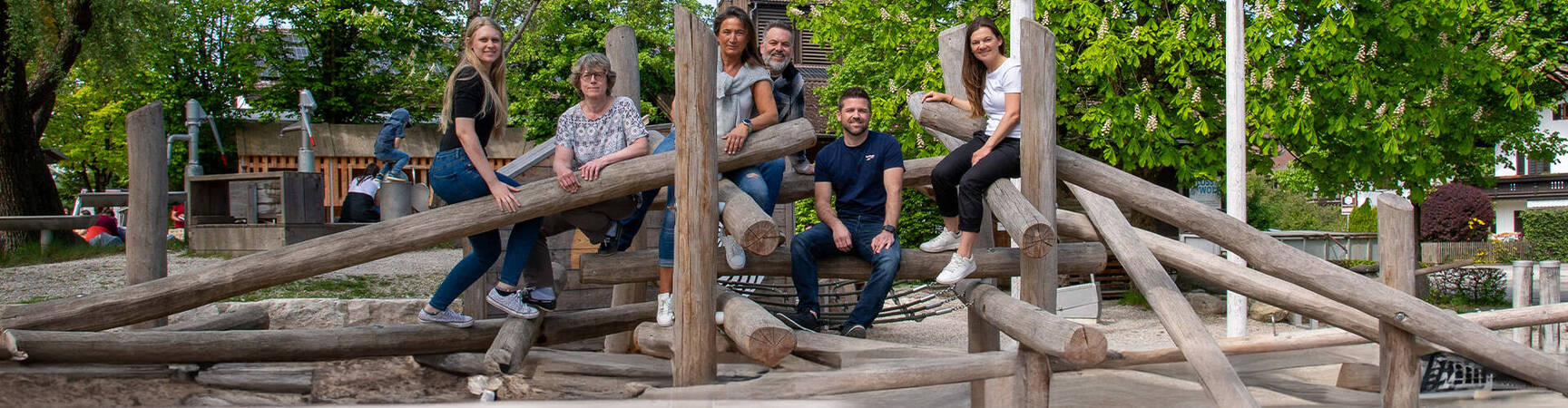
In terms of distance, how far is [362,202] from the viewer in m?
13.1

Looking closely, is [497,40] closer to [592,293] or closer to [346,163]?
[592,293]

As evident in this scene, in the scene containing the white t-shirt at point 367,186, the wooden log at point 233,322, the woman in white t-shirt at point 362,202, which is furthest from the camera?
the white t-shirt at point 367,186

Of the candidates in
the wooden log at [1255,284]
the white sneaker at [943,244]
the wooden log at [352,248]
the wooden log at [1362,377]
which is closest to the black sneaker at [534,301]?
the wooden log at [352,248]

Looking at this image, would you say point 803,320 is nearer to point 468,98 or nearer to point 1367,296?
point 468,98

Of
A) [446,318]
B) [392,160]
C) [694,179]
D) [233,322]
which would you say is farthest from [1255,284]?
[392,160]

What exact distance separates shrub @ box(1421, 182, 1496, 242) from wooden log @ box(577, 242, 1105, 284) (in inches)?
950

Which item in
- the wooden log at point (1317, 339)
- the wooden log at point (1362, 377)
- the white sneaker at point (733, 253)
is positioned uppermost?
the white sneaker at point (733, 253)

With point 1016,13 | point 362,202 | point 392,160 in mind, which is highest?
point 1016,13

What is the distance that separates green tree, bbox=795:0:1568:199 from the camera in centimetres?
1236

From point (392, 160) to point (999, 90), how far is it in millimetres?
7983

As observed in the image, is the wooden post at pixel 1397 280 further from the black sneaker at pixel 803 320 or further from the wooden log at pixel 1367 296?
the black sneaker at pixel 803 320

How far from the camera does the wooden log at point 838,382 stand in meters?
4.62

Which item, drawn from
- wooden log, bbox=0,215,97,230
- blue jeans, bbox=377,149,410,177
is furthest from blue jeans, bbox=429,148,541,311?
wooden log, bbox=0,215,97,230

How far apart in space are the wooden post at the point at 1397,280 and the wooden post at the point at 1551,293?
541 centimetres
